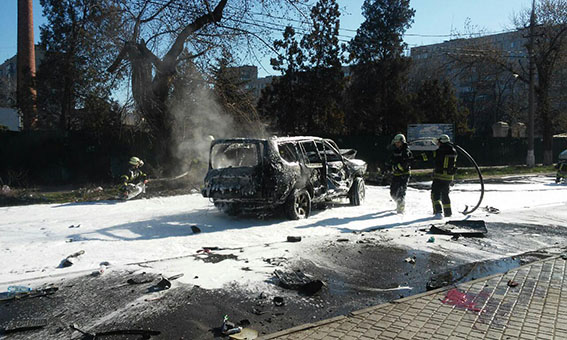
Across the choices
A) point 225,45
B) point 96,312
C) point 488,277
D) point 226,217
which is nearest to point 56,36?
point 225,45

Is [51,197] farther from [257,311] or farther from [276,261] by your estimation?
[257,311]

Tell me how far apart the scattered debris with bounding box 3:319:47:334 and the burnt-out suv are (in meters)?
4.85

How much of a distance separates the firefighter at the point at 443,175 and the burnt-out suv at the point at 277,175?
2095 mm

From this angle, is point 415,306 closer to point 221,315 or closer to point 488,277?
point 488,277

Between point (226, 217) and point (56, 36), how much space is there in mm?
16167

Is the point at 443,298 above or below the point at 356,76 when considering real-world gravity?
below

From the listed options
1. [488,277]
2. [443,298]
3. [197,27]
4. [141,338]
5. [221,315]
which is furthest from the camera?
[197,27]

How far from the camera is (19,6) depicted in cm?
2580

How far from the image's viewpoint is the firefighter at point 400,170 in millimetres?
10297

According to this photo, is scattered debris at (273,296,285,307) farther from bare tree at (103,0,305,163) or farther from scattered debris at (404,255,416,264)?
bare tree at (103,0,305,163)

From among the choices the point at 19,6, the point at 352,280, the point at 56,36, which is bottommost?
the point at 352,280

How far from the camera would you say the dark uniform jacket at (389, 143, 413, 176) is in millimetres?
10281

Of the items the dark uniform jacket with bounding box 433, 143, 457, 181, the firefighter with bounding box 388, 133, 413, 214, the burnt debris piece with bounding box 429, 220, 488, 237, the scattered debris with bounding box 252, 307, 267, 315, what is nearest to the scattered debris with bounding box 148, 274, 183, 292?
the scattered debris with bounding box 252, 307, 267, 315

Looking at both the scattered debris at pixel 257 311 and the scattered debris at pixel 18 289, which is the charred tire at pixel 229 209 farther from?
the scattered debris at pixel 257 311
